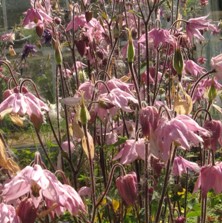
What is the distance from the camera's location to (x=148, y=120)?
1411 mm

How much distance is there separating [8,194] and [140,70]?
3.84ft

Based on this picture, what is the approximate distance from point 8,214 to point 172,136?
378 millimetres

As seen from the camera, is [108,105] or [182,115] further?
[108,105]

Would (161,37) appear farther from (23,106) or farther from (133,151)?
(23,106)

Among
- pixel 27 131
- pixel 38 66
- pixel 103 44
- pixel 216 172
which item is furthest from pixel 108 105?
pixel 38 66

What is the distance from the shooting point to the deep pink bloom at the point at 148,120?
1.41 meters

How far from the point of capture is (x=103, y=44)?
293 cm

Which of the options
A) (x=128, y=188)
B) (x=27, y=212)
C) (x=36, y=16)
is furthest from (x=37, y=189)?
(x=36, y=16)

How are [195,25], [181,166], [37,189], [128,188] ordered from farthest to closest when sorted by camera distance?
[195,25], [181,166], [128,188], [37,189]

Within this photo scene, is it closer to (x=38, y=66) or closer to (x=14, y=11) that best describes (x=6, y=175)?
(x=38, y=66)

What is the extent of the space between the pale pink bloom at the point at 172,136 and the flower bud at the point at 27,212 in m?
0.30

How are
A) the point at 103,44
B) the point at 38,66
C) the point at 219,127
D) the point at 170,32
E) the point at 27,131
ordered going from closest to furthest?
the point at 219,127, the point at 170,32, the point at 103,44, the point at 27,131, the point at 38,66

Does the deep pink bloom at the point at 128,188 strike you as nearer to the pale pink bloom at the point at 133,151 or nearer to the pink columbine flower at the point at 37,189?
the pale pink bloom at the point at 133,151

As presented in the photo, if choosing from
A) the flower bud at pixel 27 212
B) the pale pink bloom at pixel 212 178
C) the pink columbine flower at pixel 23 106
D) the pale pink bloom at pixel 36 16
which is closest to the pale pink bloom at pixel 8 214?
the flower bud at pixel 27 212
